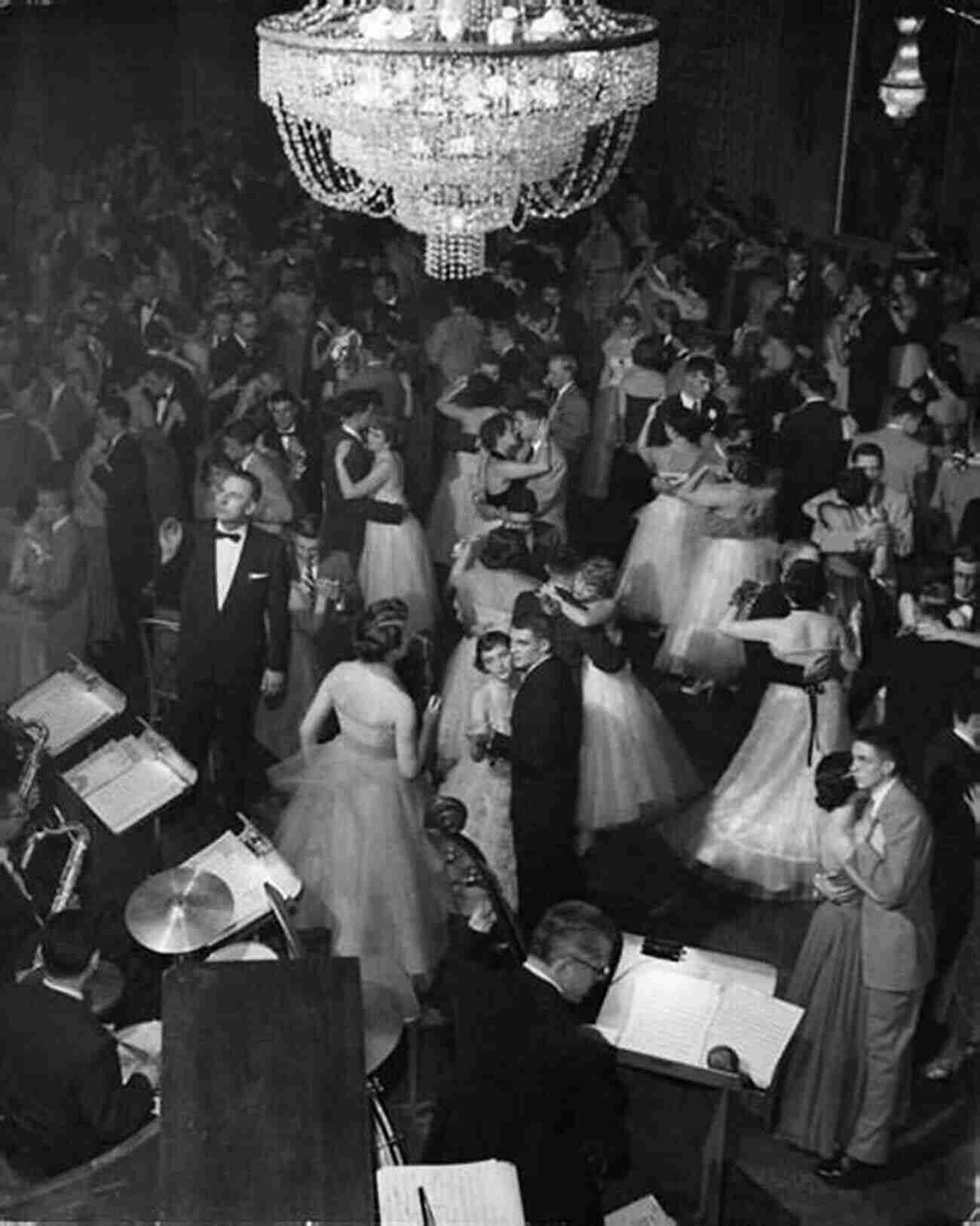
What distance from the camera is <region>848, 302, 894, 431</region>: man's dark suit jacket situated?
32.4 feet

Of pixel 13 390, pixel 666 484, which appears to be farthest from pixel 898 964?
pixel 13 390

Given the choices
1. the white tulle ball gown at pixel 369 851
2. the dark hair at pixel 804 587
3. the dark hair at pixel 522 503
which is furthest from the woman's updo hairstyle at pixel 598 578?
the dark hair at pixel 522 503

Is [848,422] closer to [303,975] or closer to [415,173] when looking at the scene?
[415,173]

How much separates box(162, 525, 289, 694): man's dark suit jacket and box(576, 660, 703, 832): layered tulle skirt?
1053mm

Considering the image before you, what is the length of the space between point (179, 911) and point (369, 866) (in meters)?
1.25

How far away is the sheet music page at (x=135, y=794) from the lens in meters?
6.07

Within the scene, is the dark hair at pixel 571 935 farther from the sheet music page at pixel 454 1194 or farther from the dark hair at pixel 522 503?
the dark hair at pixel 522 503

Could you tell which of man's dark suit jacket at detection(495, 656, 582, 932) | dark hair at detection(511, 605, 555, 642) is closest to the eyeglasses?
man's dark suit jacket at detection(495, 656, 582, 932)

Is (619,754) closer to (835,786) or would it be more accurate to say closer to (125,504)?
(835,786)

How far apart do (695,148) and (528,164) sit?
682cm

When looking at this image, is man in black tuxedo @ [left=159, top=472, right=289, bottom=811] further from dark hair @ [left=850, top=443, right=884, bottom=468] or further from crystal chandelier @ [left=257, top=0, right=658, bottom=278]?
dark hair @ [left=850, top=443, right=884, bottom=468]

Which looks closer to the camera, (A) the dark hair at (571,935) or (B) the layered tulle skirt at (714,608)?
(A) the dark hair at (571,935)

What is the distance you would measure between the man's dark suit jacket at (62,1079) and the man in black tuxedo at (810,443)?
454cm

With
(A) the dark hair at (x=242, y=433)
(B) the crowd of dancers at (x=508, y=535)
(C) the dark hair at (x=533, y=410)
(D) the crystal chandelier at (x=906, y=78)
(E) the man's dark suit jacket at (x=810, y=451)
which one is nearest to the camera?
(B) the crowd of dancers at (x=508, y=535)
